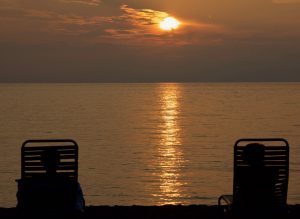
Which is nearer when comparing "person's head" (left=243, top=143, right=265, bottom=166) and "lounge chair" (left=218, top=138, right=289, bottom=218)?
"lounge chair" (left=218, top=138, right=289, bottom=218)

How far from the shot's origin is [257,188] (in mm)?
8195

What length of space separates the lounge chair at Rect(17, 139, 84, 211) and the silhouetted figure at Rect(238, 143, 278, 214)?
7.37 feet

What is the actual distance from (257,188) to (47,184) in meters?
2.83

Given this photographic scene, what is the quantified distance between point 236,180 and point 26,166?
3.05 metres

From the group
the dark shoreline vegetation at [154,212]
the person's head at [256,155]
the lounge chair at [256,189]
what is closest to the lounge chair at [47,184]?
the dark shoreline vegetation at [154,212]

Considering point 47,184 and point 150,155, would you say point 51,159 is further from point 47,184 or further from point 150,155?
point 150,155

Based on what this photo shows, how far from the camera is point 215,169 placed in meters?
36.2

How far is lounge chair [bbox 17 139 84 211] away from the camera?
808cm

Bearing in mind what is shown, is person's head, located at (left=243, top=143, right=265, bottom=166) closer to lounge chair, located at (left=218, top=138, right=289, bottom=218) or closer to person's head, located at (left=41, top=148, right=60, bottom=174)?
lounge chair, located at (left=218, top=138, right=289, bottom=218)

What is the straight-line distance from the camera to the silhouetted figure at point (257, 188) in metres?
8.19

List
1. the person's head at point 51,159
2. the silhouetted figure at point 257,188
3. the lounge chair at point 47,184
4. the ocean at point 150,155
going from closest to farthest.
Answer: the lounge chair at point 47,184, the silhouetted figure at point 257,188, the person's head at point 51,159, the ocean at point 150,155

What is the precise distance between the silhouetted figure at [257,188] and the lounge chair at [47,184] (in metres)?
2.25

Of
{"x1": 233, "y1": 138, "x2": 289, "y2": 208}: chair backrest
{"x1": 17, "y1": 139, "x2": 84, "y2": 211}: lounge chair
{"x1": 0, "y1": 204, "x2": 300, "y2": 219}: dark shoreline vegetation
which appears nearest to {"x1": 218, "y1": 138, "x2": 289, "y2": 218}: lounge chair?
{"x1": 233, "y1": 138, "x2": 289, "y2": 208}: chair backrest

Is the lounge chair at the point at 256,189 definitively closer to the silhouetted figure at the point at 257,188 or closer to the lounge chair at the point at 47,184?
the silhouetted figure at the point at 257,188
